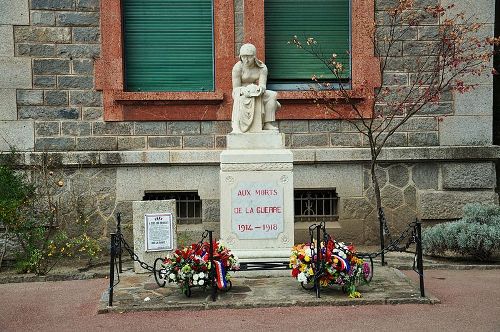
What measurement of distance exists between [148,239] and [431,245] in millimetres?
4182

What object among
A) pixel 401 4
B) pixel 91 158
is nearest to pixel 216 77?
pixel 91 158

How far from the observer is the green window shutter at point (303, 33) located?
11.1m

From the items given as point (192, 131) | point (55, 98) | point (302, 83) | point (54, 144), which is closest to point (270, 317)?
point (192, 131)

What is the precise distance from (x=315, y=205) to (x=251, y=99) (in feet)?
9.91

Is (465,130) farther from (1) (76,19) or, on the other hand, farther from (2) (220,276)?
(1) (76,19)

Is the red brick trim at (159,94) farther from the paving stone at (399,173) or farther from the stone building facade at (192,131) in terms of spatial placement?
the paving stone at (399,173)

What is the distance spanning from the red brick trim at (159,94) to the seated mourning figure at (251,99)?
1897 millimetres

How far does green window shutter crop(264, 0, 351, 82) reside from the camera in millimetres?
11133

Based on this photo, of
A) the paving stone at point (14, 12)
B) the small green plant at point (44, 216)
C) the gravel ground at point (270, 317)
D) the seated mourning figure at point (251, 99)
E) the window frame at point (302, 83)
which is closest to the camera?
the gravel ground at point (270, 317)

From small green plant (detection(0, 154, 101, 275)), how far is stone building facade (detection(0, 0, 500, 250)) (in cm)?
30

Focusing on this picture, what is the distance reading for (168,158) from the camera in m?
10.6

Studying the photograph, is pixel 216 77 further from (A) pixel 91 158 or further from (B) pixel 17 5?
(B) pixel 17 5

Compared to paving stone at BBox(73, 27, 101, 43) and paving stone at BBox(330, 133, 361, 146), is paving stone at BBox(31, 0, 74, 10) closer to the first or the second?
paving stone at BBox(73, 27, 101, 43)

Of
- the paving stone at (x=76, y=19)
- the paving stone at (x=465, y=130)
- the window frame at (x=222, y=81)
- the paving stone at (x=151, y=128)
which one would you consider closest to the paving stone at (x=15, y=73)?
the paving stone at (x=76, y=19)
